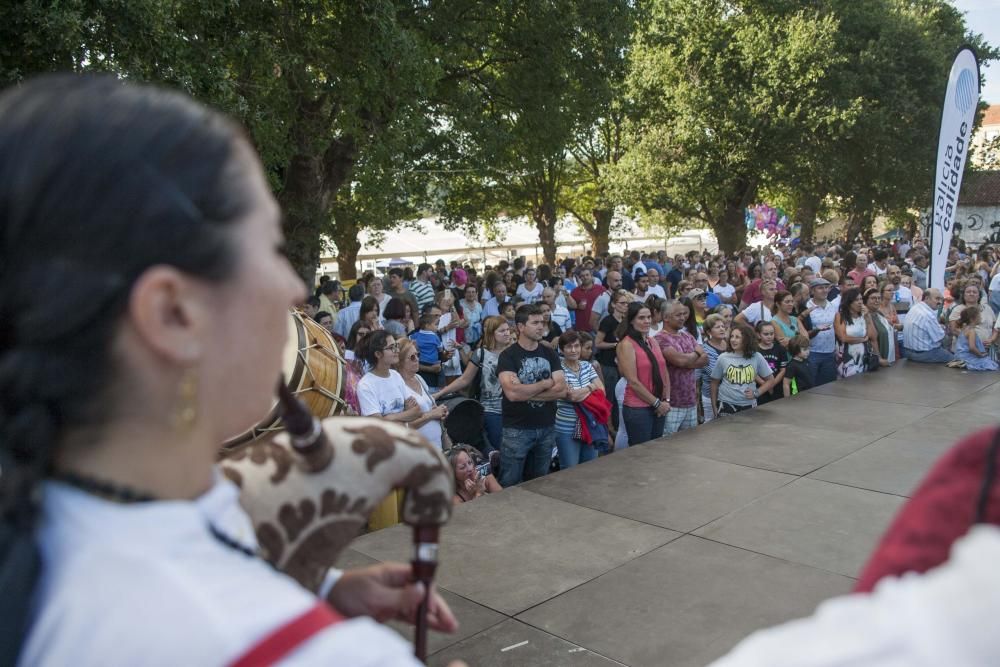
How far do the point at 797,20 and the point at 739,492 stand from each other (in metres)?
22.4

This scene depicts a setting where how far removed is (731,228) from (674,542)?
2577 cm

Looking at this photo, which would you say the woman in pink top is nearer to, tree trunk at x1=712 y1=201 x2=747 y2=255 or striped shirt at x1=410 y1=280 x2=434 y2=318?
striped shirt at x1=410 y1=280 x2=434 y2=318

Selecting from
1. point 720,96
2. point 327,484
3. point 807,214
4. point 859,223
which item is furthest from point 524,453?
point 807,214

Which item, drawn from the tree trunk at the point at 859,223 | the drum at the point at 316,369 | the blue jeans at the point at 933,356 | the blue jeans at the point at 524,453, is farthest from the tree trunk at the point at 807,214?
the drum at the point at 316,369

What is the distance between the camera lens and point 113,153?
74cm

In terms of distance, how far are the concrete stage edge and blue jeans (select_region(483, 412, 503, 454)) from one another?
1.01 metres

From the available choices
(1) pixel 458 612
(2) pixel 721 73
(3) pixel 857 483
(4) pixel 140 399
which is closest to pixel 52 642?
(4) pixel 140 399

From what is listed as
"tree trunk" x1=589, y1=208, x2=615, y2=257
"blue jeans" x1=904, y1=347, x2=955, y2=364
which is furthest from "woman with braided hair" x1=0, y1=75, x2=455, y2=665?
"tree trunk" x1=589, y1=208, x2=615, y2=257

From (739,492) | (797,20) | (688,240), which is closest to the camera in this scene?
(739,492)

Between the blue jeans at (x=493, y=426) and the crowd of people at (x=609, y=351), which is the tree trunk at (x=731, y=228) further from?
the blue jeans at (x=493, y=426)

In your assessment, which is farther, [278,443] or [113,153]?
[278,443]

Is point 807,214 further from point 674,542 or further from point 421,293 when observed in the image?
point 674,542

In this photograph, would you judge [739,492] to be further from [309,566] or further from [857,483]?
[309,566]

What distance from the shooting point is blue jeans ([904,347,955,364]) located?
1106 cm
